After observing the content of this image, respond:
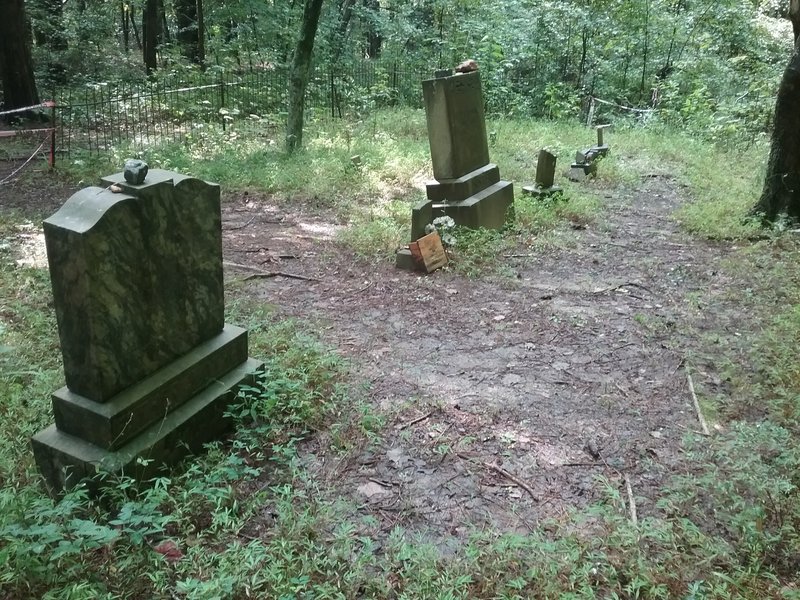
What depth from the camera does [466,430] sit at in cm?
377

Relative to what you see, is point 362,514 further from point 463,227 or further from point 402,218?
point 402,218

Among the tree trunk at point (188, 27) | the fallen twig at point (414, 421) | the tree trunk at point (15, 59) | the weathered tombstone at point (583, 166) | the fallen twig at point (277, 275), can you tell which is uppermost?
the tree trunk at point (188, 27)

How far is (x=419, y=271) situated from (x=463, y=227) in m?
0.97

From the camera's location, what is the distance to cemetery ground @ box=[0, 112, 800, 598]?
2.58m

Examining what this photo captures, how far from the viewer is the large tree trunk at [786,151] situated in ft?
23.0

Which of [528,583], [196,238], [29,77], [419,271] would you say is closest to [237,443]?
[196,238]

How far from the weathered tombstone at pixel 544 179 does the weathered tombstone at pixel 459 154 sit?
1077 millimetres

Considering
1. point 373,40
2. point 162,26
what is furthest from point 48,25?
point 373,40

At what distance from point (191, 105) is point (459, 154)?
23.3 feet

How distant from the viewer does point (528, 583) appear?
258 centimetres

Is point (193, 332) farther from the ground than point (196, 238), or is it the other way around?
point (196, 238)

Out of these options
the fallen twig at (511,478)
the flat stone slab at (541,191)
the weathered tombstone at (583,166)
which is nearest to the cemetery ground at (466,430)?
the fallen twig at (511,478)

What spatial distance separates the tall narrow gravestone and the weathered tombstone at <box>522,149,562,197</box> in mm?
5794

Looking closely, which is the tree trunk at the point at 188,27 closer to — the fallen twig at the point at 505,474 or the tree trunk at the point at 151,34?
the tree trunk at the point at 151,34
